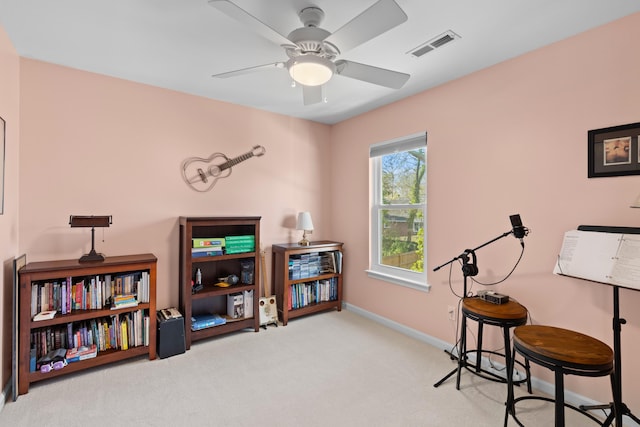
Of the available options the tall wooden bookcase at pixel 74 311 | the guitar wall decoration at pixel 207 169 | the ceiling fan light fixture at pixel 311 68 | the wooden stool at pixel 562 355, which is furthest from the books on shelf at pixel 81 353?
the wooden stool at pixel 562 355

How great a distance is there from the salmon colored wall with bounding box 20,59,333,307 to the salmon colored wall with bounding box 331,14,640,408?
168cm

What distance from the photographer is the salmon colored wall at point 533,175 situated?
1.95 meters

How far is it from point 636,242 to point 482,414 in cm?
136

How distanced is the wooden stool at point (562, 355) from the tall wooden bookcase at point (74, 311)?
277cm

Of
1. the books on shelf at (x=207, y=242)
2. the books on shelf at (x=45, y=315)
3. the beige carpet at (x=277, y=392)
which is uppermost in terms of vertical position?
the books on shelf at (x=207, y=242)

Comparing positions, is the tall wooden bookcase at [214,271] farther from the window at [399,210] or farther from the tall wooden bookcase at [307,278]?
the window at [399,210]

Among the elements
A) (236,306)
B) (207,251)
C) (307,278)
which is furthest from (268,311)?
(207,251)

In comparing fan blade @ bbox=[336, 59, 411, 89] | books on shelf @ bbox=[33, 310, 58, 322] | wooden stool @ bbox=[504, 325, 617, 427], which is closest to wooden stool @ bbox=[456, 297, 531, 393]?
wooden stool @ bbox=[504, 325, 617, 427]

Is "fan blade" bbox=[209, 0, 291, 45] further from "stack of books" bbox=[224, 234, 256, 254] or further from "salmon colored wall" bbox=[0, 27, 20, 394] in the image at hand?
"stack of books" bbox=[224, 234, 256, 254]

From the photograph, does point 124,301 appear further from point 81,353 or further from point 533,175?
point 533,175

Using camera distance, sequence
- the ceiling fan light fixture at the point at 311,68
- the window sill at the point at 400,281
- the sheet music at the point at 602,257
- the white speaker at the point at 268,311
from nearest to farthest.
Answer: the sheet music at the point at 602,257 → the ceiling fan light fixture at the point at 311,68 → the window sill at the point at 400,281 → the white speaker at the point at 268,311

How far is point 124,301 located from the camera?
2.58 meters

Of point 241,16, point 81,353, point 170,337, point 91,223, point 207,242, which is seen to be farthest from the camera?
point 207,242

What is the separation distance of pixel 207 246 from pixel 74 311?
113cm
